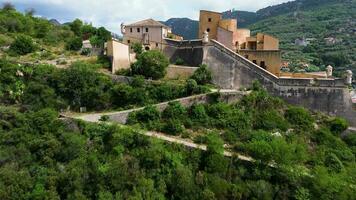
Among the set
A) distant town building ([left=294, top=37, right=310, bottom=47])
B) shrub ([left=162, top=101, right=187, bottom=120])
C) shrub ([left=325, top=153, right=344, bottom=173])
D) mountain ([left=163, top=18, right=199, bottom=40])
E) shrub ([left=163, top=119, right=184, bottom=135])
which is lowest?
shrub ([left=325, top=153, right=344, bottom=173])

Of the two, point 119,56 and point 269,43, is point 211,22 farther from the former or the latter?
point 119,56

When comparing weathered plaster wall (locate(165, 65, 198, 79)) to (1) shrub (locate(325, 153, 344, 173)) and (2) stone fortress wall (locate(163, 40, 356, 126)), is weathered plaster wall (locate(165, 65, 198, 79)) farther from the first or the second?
(1) shrub (locate(325, 153, 344, 173))

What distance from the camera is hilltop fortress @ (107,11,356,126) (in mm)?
29109

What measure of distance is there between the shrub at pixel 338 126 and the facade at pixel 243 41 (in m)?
5.54

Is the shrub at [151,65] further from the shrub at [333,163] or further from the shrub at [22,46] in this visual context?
the shrub at [333,163]

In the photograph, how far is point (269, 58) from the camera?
32188 millimetres

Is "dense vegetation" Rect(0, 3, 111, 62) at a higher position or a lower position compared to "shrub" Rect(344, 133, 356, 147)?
higher

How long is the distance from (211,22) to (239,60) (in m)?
5.03

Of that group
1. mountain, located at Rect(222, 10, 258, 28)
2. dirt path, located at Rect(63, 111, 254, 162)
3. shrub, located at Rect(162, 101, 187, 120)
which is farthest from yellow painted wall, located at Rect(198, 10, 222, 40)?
mountain, located at Rect(222, 10, 258, 28)

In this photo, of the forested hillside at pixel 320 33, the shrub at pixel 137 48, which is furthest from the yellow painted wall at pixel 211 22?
the forested hillside at pixel 320 33

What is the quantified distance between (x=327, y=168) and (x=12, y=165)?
672 inches

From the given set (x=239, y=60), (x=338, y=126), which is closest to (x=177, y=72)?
(x=239, y=60)

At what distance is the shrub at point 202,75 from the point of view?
3122cm

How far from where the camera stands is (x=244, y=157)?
25.3 metres
